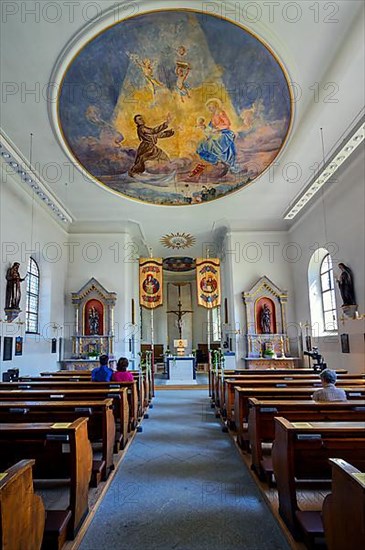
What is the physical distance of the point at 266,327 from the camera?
549 inches

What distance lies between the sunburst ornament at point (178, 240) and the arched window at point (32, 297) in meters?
5.67

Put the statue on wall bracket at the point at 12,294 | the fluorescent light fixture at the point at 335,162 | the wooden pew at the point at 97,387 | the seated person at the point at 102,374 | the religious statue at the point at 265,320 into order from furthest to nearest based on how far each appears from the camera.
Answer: the religious statue at the point at 265,320
the statue on wall bracket at the point at 12,294
the fluorescent light fixture at the point at 335,162
the seated person at the point at 102,374
the wooden pew at the point at 97,387

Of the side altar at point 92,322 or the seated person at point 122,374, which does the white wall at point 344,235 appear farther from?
the side altar at point 92,322

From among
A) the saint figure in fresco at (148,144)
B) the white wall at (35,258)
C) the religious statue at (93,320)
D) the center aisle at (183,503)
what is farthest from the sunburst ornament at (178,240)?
the center aisle at (183,503)

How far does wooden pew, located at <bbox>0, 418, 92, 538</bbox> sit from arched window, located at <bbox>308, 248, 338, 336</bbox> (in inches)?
397

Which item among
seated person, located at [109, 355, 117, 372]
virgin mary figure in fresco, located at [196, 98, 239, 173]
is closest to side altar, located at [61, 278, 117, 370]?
seated person, located at [109, 355, 117, 372]

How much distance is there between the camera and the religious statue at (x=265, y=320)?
13.9 metres

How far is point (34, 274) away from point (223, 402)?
296 inches

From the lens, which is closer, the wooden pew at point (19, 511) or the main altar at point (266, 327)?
the wooden pew at point (19, 511)

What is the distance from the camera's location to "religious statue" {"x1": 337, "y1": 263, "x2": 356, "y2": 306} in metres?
9.31

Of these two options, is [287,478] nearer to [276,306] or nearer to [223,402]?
[223,402]

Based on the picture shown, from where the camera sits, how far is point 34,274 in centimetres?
1206

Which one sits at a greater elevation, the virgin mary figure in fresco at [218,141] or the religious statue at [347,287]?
the virgin mary figure in fresco at [218,141]

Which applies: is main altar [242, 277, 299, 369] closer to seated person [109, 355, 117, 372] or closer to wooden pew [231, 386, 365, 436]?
seated person [109, 355, 117, 372]
